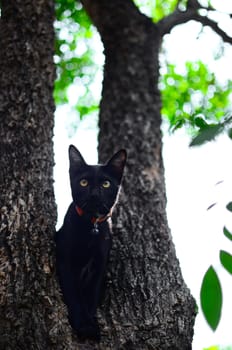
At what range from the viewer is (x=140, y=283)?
2992 mm

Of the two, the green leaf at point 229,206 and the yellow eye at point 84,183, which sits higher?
the yellow eye at point 84,183

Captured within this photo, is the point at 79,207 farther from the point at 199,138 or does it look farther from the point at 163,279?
the point at 199,138

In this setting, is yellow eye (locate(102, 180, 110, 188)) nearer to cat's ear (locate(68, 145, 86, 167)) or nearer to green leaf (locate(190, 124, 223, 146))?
cat's ear (locate(68, 145, 86, 167))

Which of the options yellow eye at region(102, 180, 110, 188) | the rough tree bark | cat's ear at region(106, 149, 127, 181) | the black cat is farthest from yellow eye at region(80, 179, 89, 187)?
the rough tree bark

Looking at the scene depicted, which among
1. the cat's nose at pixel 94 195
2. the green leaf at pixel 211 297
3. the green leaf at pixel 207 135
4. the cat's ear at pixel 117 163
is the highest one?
the cat's ear at pixel 117 163

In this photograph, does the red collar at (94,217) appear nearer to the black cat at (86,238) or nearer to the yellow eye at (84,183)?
the black cat at (86,238)

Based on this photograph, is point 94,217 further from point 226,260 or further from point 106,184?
point 226,260

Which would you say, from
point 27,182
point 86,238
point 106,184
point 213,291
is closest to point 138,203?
point 106,184

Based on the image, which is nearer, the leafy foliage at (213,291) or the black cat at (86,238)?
the leafy foliage at (213,291)

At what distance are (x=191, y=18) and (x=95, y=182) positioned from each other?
2516mm

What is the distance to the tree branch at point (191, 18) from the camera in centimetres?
493

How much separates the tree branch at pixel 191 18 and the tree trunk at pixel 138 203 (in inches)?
10.4

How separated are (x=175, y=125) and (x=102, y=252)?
1.65 m

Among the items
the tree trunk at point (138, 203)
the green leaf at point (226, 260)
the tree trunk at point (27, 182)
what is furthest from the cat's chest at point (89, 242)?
the green leaf at point (226, 260)
